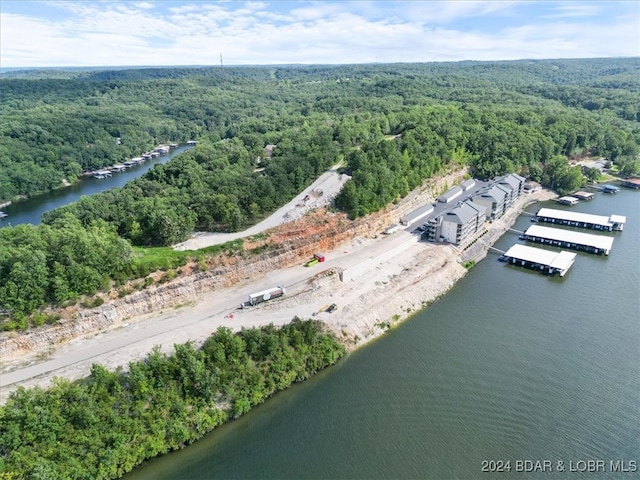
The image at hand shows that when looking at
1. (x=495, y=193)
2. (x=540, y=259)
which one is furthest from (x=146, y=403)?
(x=495, y=193)

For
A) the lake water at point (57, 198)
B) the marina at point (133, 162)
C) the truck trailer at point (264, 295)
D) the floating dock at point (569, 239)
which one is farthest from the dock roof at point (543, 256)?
the marina at point (133, 162)

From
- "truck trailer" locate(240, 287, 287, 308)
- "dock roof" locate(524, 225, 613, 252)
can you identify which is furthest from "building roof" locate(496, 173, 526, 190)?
"truck trailer" locate(240, 287, 287, 308)

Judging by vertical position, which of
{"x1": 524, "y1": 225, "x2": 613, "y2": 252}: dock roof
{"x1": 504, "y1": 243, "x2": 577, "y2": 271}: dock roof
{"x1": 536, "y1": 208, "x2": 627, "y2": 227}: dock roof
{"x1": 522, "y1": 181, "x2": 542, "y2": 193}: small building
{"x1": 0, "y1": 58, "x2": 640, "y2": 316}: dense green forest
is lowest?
{"x1": 504, "y1": 243, "x2": 577, "y2": 271}: dock roof

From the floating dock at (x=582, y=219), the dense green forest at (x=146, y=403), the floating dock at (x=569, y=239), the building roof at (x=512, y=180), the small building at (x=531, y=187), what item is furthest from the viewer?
the small building at (x=531, y=187)

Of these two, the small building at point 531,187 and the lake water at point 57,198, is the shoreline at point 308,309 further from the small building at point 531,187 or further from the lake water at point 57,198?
the lake water at point 57,198

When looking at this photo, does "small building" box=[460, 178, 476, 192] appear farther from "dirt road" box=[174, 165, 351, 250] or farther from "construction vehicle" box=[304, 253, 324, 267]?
"construction vehicle" box=[304, 253, 324, 267]
